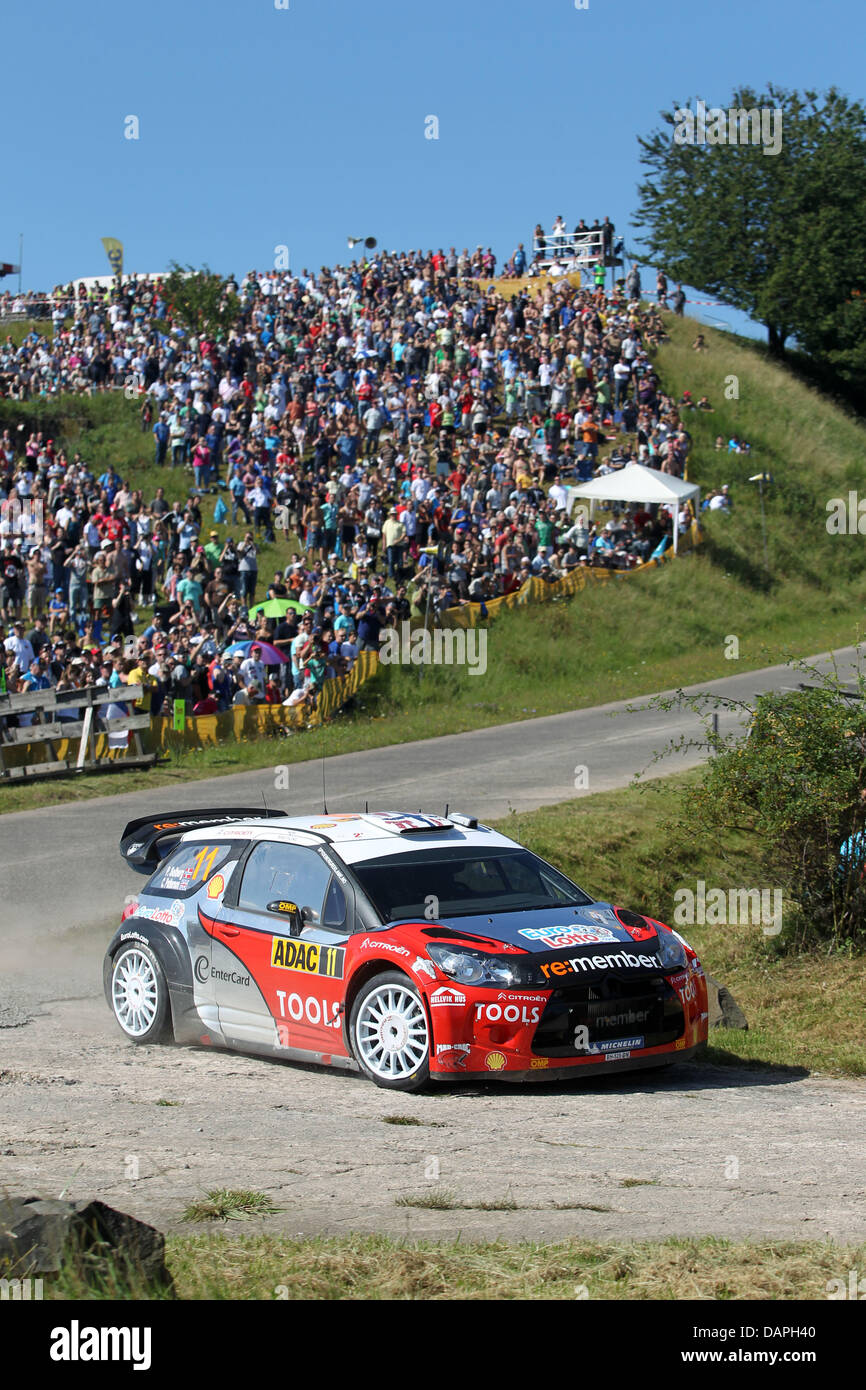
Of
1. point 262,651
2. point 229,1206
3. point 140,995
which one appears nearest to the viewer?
point 229,1206

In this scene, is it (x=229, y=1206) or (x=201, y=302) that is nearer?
(x=229, y=1206)

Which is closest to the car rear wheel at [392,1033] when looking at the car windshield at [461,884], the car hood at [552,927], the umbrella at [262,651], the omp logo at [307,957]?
the omp logo at [307,957]

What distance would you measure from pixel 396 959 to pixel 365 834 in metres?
1.44

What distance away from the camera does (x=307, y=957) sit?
30.5 feet

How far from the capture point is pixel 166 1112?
24.7 feet

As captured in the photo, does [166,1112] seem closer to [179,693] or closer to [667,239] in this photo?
[179,693]

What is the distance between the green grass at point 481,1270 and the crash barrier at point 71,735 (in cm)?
1747

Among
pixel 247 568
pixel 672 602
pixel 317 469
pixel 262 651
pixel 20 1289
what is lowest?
pixel 20 1289

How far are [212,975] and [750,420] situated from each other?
124 ft

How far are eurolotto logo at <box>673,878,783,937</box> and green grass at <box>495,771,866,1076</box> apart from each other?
0.09 metres

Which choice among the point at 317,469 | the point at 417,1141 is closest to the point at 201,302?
the point at 317,469

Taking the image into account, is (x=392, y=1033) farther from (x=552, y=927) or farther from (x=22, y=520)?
(x=22, y=520)
